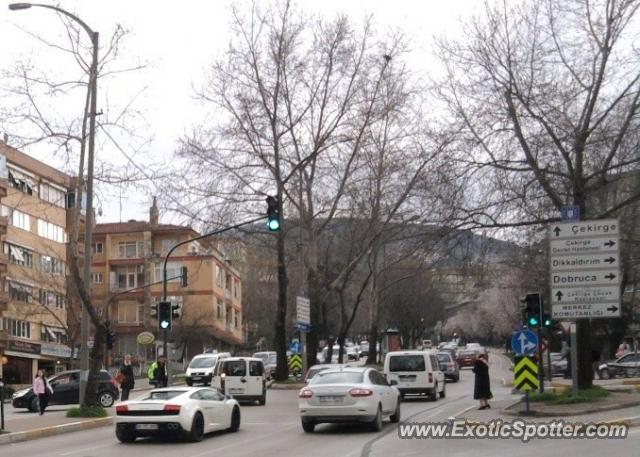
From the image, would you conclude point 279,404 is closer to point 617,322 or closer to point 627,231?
point 627,231

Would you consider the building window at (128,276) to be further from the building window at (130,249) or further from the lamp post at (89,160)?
the lamp post at (89,160)

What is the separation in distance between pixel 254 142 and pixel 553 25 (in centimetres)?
2130

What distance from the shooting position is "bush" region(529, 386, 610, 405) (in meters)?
23.9

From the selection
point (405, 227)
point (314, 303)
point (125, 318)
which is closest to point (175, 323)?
point (125, 318)

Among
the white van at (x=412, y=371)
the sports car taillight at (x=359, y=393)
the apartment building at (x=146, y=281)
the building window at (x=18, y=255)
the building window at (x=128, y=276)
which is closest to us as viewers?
the sports car taillight at (x=359, y=393)

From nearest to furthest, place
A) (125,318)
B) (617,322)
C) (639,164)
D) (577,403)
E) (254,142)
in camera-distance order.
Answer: (577,403) → (639,164) → (254,142) → (617,322) → (125,318)

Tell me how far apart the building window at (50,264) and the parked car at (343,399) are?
47445 mm

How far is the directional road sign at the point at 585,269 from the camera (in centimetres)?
2244

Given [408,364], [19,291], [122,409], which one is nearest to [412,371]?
[408,364]

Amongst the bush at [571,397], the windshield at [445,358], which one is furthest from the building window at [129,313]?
the bush at [571,397]

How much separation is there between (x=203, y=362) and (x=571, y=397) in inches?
976

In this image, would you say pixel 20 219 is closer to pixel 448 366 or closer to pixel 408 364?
pixel 448 366

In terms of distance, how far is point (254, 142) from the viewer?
45.2 metres

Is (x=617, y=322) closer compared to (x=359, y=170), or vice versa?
(x=359, y=170)
